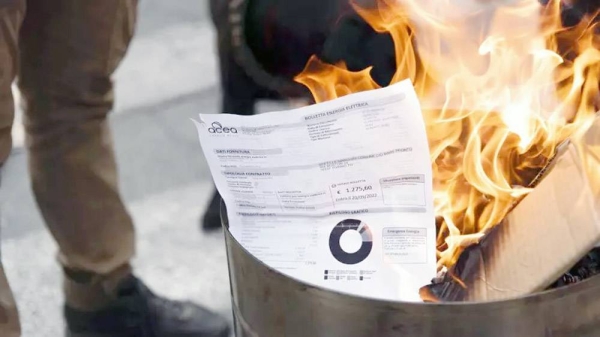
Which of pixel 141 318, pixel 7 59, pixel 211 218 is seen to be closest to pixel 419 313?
pixel 7 59

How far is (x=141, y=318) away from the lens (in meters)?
1.43

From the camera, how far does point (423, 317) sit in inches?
26.8

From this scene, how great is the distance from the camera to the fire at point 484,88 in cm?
86

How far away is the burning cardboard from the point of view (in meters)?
0.71

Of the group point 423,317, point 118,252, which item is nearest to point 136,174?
point 118,252

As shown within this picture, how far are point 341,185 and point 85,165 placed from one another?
58 centimetres

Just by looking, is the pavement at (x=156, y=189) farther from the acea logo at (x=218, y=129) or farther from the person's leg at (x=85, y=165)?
the acea logo at (x=218, y=129)

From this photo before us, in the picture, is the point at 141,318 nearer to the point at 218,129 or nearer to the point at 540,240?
the point at 218,129

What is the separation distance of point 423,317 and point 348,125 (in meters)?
0.22

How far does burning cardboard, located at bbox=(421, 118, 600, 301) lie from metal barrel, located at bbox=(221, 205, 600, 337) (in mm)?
48

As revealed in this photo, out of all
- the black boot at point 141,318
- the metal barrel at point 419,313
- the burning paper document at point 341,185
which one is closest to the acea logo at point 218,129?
the burning paper document at point 341,185

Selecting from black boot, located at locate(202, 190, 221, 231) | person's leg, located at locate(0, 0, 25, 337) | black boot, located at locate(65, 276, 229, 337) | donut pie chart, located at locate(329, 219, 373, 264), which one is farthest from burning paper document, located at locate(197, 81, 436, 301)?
black boot, located at locate(202, 190, 221, 231)

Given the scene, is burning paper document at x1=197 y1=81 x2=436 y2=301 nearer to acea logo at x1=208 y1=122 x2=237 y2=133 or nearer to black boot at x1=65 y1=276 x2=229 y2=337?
acea logo at x1=208 y1=122 x2=237 y2=133

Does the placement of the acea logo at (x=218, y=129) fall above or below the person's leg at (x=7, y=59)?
above
